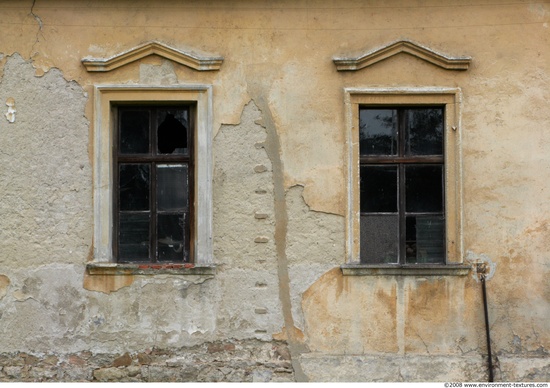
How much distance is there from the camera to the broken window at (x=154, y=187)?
28.7 ft

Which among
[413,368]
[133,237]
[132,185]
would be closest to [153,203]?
[132,185]

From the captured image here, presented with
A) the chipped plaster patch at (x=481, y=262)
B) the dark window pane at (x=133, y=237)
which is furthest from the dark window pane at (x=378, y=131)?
the dark window pane at (x=133, y=237)

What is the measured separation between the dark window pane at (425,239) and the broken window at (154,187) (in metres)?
2.04

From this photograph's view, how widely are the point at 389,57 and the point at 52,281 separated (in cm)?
370

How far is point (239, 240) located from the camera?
28.2 feet

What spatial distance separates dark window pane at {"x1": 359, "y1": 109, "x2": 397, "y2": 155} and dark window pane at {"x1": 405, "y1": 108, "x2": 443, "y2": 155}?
133mm

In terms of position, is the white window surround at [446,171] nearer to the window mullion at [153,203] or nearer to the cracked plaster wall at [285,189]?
the cracked plaster wall at [285,189]

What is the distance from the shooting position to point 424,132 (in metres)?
8.76

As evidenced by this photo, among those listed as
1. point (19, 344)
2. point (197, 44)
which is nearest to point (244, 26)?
point (197, 44)

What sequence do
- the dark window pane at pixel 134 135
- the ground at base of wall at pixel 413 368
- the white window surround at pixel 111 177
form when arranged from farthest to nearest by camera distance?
the dark window pane at pixel 134 135
the white window surround at pixel 111 177
the ground at base of wall at pixel 413 368

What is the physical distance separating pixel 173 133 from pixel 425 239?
2541mm

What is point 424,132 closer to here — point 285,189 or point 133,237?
point 285,189

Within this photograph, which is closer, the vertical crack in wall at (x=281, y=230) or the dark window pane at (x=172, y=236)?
the vertical crack in wall at (x=281, y=230)

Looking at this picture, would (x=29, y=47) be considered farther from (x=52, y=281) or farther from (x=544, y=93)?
(x=544, y=93)
